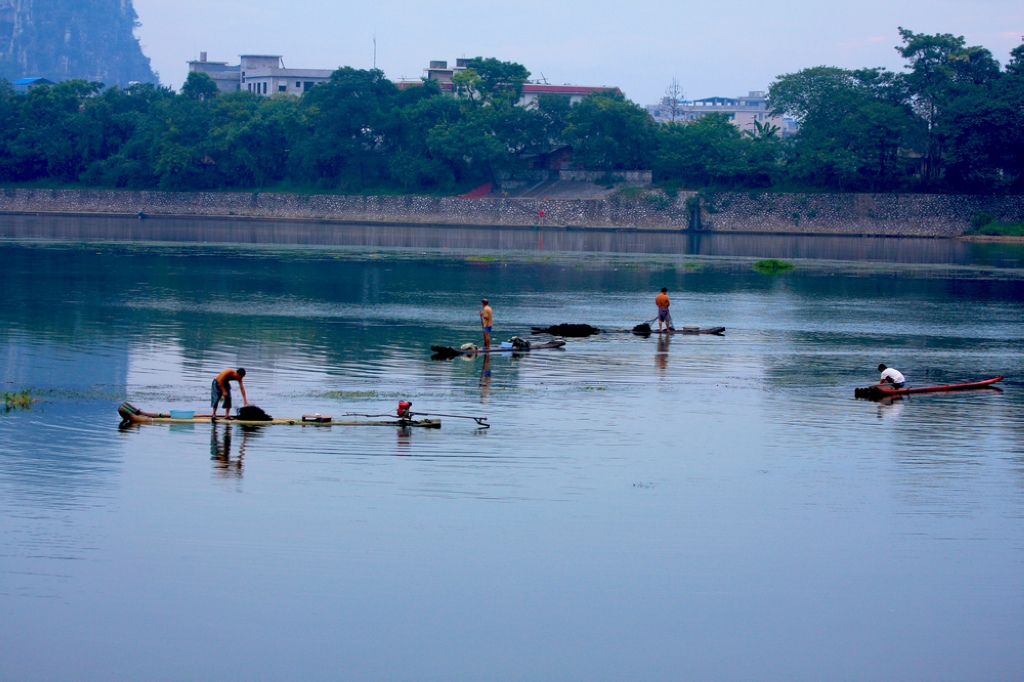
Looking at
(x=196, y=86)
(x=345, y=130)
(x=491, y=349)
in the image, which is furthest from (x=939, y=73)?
(x=491, y=349)

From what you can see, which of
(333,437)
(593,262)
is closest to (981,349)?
(333,437)

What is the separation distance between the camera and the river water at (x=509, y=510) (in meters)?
13.6

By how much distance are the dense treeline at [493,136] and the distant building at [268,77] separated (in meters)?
32.1

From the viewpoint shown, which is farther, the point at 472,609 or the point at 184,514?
the point at 184,514

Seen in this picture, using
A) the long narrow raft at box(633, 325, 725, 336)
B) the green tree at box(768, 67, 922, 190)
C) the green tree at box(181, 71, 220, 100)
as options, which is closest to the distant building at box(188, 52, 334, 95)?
the green tree at box(181, 71, 220, 100)

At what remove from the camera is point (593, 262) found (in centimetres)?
7081

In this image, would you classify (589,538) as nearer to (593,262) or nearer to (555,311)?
(555,311)

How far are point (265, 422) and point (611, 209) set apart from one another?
9096 cm

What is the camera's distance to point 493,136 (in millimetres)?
115062

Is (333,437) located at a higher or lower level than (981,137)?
lower

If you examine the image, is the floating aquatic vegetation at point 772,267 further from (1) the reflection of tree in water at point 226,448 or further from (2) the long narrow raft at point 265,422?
(1) the reflection of tree in water at point 226,448

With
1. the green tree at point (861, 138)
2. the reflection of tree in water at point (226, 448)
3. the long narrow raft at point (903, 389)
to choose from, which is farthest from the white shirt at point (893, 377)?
the green tree at point (861, 138)

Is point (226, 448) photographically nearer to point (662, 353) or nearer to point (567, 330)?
point (662, 353)

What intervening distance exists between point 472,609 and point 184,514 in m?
5.07
